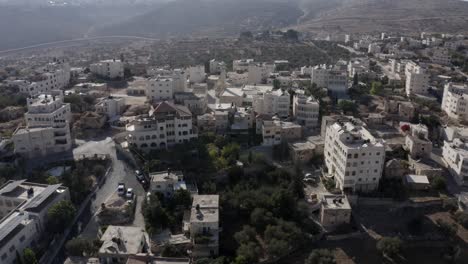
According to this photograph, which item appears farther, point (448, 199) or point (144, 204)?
point (448, 199)

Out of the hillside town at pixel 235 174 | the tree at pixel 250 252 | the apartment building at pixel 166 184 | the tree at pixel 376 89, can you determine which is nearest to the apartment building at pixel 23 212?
the hillside town at pixel 235 174

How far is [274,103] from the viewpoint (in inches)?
1790

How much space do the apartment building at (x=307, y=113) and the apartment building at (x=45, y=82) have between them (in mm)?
32041

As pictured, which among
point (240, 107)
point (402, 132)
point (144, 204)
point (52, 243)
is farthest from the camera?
point (240, 107)

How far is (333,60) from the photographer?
79250mm

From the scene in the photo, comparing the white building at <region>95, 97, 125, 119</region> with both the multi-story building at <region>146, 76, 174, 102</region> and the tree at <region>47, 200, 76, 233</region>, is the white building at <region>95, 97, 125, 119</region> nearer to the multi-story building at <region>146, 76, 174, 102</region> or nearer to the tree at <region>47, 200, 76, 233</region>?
the multi-story building at <region>146, 76, 174, 102</region>

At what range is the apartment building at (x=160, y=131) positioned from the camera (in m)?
38.8

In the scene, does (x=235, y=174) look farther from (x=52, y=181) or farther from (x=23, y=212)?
(x=23, y=212)

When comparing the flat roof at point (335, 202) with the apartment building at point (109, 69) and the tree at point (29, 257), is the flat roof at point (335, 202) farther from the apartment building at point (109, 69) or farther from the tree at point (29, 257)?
the apartment building at point (109, 69)

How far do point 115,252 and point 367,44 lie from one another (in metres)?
78.1

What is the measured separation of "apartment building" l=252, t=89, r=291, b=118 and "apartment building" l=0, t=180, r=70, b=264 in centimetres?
2307

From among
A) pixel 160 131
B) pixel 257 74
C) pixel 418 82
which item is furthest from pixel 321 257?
pixel 418 82

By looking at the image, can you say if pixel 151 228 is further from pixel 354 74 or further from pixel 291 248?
pixel 354 74

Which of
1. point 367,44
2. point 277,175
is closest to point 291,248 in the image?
point 277,175
